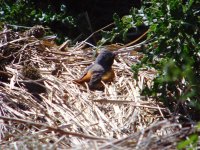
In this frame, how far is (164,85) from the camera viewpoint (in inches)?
180

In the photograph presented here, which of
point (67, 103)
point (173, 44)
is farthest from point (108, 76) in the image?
point (173, 44)

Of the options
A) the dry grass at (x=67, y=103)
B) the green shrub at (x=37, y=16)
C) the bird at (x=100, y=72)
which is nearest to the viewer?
the dry grass at (x=67, y=103)

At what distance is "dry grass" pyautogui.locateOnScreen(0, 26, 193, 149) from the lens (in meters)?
4.24

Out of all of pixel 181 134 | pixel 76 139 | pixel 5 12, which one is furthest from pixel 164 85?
pixel 5 12

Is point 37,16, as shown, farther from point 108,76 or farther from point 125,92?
point 125,92

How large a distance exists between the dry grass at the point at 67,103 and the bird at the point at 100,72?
0.06 meters

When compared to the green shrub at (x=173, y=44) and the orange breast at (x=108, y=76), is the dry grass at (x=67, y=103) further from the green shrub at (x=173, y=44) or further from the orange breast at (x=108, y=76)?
the green shrub at (x=173, y=44)

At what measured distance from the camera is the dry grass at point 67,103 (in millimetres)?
4238

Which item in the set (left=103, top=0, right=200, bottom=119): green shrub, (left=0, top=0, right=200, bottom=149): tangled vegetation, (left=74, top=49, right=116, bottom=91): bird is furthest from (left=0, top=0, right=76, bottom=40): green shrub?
(left=103, top=0, right=200, bottom=119): green shrub

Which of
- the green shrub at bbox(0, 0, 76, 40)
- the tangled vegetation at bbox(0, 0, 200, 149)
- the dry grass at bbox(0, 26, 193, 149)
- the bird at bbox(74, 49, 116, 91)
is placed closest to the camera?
the dry grass at bbox(0, 26, 193, 149)

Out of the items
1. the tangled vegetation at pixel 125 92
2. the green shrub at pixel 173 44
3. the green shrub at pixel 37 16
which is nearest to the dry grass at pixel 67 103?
the tangled vegetation at pixel 125 92

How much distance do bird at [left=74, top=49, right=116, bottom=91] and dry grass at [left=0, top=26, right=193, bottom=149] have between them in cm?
6

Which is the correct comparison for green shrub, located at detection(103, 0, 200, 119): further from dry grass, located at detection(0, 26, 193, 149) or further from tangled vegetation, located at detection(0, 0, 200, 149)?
dry grass, located at detection(0, 26, 193, 149)

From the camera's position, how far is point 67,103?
482cm
